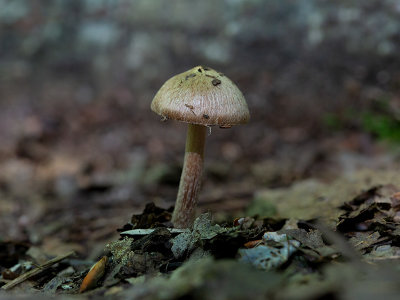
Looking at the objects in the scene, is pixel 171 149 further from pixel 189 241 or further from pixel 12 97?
pixel 189 241

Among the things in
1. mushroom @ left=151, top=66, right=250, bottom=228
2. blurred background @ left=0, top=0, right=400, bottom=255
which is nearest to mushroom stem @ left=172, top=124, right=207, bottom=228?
mushroom @ left=151, top=66, right=250, bottom=228

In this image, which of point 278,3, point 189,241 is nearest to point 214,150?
point 278,3

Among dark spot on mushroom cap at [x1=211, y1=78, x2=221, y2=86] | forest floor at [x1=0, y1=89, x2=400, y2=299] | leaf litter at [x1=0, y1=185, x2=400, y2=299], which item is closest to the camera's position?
leaf litter at [x1=0, y1=185, x2=400, y2=299]

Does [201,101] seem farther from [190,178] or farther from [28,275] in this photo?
[28,275]

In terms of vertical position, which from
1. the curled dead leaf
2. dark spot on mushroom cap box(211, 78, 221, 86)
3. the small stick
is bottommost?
the small stick

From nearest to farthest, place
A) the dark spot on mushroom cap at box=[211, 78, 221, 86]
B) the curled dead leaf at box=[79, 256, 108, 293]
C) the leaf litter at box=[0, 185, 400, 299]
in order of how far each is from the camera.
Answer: the leaf litter at box=[0, 185, 400, 299] < the curled dead leaf at box=[79, 256, 108, 293] < the dark spot on mushroom cap at box=[211, 78, 221, 86]

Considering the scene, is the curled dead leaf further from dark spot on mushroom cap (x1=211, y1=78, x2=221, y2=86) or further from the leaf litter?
dark spot on mushroom cap (x1=211, y1=78, x2=221, y2=86)

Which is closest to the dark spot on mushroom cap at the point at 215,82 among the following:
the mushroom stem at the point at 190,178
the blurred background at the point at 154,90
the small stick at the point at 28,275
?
the mushroom stem at the point at 190,178
